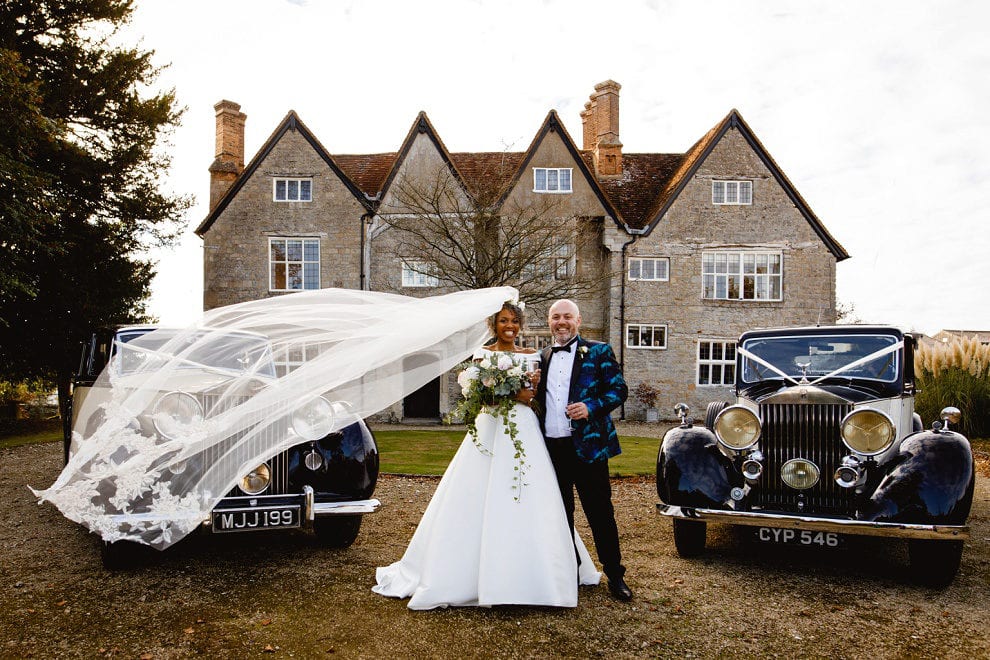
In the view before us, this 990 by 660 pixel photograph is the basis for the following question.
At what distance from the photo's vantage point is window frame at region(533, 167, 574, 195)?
21.5 m

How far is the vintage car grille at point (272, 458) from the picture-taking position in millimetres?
4594

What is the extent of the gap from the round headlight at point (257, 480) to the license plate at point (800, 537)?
395cm

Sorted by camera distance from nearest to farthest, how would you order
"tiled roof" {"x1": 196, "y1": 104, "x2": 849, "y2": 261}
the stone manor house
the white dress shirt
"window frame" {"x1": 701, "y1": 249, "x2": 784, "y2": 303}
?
the white dress shirt → "tiled roof" {"x1": 196, "y1": 104, "x2": 849, "y2": 261} → the stone manor house → "window frame" {"x1": 701, "y1": 249, "x2": 784, "y2": 303}

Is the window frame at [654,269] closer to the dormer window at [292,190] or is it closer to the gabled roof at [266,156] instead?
the gabled roof at [266,156]

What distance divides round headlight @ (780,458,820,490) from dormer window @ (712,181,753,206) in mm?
18463

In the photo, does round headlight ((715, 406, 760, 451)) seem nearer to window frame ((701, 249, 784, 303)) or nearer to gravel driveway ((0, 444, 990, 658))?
gravel driveway ((0, 444, 990, 658))

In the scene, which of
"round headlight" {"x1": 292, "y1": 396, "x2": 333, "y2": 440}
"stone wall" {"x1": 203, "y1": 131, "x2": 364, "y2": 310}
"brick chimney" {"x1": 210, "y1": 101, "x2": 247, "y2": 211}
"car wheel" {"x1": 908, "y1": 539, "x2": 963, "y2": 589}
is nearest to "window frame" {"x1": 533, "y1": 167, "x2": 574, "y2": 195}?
"stone wall" {"x1": 203, "y1": 131, "x2": 364, "y2": 310}

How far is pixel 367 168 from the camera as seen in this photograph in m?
23.3

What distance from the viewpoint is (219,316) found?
5.58 metres

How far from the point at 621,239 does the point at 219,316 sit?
57.8 ft

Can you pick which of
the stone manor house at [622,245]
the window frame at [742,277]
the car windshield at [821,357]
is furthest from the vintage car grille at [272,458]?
the window frame at [742,277]

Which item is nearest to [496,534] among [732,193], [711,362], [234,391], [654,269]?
[234,391]

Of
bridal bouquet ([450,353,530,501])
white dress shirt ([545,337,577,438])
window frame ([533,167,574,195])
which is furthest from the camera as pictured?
window frame ([533,167,574,195])

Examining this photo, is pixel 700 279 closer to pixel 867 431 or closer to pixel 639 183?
pixel 639 183
